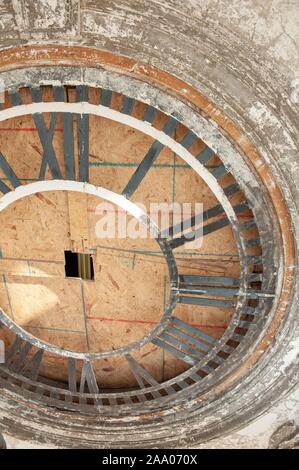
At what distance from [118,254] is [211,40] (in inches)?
53.6

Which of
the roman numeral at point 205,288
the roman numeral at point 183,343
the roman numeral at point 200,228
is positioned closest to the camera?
the roman numeral at point 200,228

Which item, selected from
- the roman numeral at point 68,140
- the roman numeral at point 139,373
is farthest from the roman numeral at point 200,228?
the roman numeral at point 139,373

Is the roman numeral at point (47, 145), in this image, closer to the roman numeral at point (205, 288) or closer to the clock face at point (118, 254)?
the clock face at point (118, 254)

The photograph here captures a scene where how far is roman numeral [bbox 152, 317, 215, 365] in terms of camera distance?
113 inches

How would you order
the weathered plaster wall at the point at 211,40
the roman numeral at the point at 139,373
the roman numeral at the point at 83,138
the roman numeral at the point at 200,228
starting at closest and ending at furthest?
the weathered plaster wall at the point at 211,40, the roman numeral at the point at 83,138, the roman numeral at the point at 200,228, the roman numeral at the point at 139,373

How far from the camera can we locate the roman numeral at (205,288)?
266 centimetres

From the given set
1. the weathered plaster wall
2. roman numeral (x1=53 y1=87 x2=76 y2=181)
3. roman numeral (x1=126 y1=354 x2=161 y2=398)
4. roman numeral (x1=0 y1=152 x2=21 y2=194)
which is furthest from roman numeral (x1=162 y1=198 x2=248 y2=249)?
roman numeral (x1=126 y1=354 x2=161 y2=398)

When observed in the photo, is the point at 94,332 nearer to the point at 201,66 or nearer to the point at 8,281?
Result: the point at 8,281

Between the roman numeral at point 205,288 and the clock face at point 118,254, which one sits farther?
the roman numeral at point 205,288

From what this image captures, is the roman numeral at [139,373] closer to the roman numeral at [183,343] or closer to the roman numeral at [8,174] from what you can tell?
the roman numeral at [183,343]

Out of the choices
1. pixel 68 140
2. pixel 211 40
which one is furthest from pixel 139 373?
pixel 211 40

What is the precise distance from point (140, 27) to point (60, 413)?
8.45ft

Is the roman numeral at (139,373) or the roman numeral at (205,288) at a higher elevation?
the roman numeral at (205,288)

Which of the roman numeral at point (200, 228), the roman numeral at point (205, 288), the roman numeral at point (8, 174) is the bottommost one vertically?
the roman numeral at point (205, 288)
